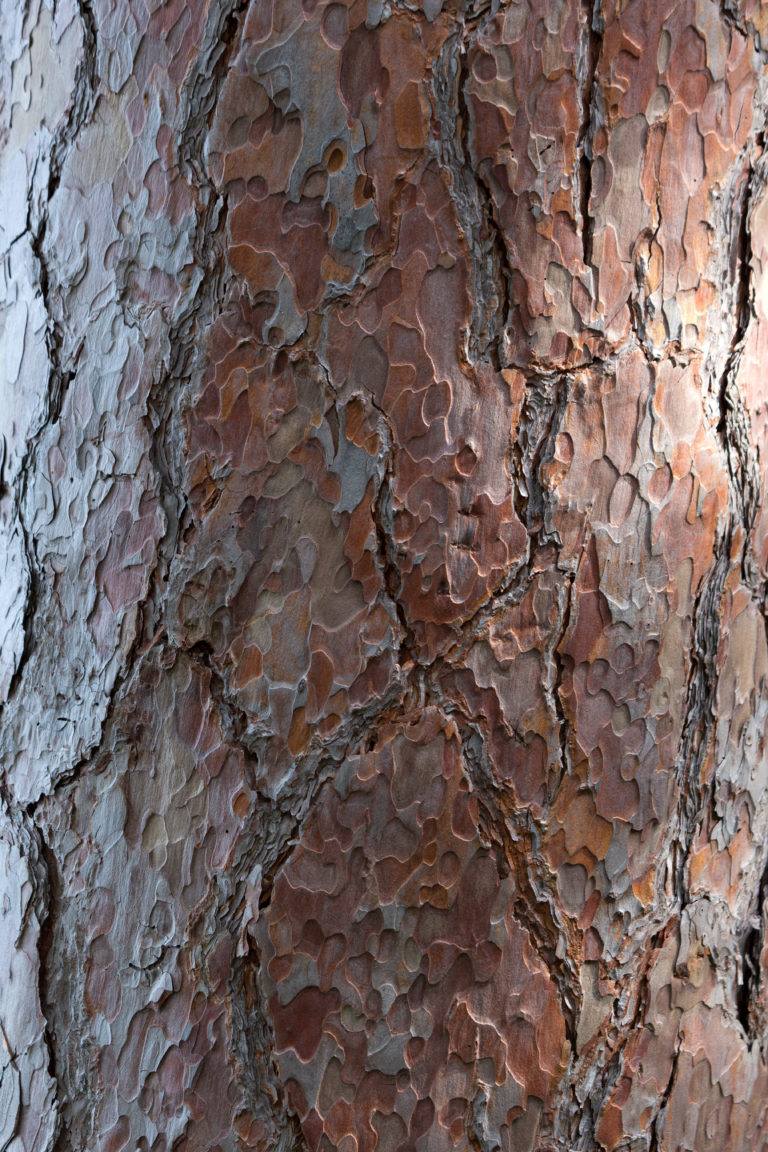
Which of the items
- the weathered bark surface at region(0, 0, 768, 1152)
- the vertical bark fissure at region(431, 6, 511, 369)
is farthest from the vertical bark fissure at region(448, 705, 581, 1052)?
the vertical bark fissure at region(431, 6, 511, 369)

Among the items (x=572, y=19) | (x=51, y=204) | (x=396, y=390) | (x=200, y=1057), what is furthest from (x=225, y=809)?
(x=572, y=19)

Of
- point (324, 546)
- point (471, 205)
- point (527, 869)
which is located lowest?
point (527, 869)

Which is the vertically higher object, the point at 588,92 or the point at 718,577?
the point at 588,92

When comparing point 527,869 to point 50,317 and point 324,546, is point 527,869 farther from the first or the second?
point 50,317

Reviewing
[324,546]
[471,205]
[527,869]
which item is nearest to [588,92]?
[471,205]

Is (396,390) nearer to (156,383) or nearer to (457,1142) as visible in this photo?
(156,383)

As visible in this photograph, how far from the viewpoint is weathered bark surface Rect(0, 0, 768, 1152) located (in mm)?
472

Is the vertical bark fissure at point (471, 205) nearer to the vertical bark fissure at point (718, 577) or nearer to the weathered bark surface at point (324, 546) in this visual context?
the weathered bark surface at point (324, 546)

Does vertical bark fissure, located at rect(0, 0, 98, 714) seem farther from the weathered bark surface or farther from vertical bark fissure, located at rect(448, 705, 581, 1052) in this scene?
vertical bark fissure, located at rect(448, 705, 581, 1052)

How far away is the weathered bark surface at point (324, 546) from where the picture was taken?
472 mm

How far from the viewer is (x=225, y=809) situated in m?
0.48

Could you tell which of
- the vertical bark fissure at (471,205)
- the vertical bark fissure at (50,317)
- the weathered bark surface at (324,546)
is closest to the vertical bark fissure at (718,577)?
the weathered bark surface at (324,546)

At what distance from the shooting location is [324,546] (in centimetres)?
48

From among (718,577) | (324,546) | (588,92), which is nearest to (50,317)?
(324,546)
